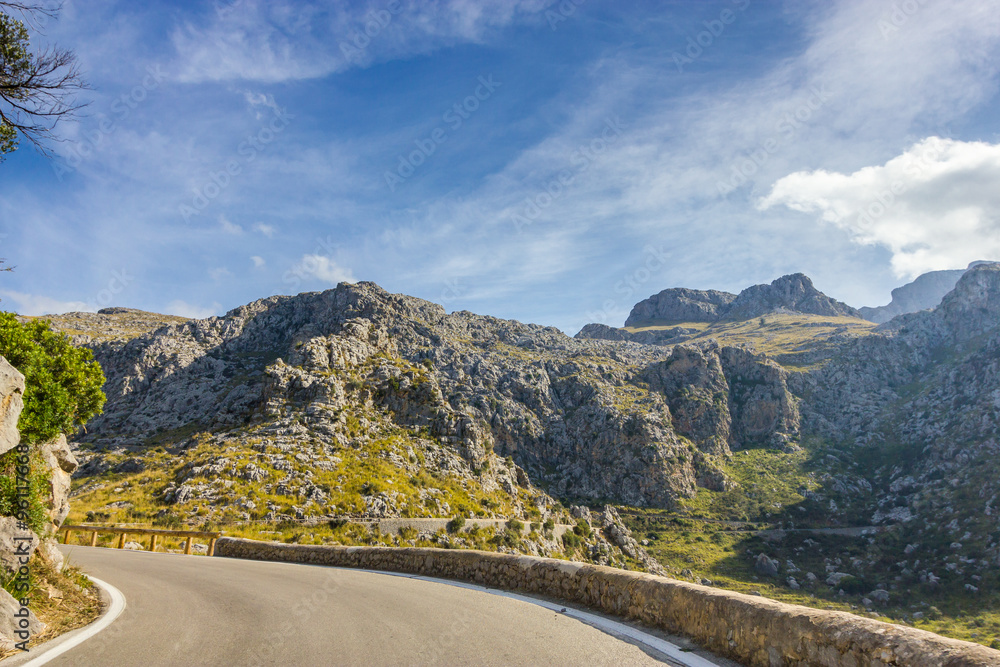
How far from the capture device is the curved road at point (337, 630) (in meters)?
6.70

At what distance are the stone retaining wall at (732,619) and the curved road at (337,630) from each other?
3.15 ft

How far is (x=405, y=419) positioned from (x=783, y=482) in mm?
84966

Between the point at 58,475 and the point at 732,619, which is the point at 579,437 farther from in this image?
the point at 732,619

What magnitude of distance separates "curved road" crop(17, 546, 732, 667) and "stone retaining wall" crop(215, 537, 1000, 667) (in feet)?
3.15

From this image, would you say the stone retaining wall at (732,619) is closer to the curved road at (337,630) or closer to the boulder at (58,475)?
the curved road at (337,630)

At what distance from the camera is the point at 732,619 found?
21.6ft

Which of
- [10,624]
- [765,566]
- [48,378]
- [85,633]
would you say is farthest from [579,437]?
[10,624]

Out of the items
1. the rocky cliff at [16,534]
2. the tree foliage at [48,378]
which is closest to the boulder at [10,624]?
the rocky cliff at [16,534]

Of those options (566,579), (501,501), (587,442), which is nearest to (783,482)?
(587,442)

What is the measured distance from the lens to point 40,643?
7254 millimetres

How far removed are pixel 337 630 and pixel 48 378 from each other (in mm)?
9481

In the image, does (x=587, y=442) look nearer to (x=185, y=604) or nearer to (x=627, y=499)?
(x=627, y=499)

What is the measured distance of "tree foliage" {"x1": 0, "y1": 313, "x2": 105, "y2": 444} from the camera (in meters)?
11.0

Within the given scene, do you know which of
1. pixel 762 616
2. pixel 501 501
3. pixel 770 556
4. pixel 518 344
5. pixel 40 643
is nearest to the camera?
pixel 762 616
